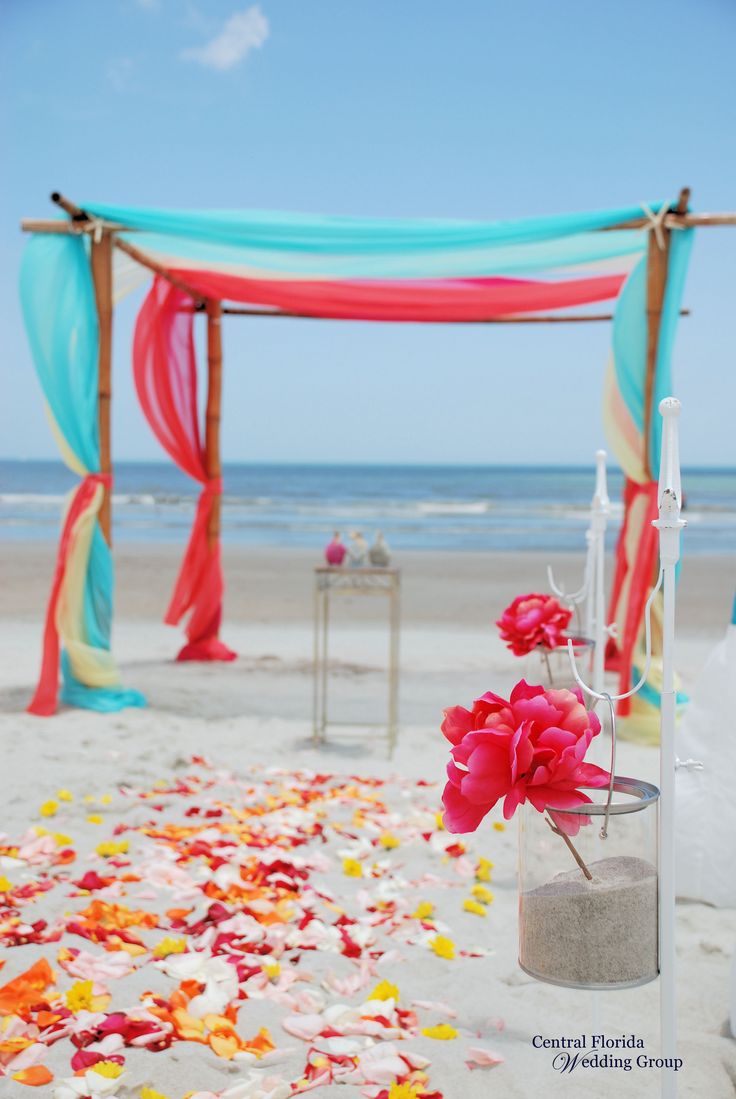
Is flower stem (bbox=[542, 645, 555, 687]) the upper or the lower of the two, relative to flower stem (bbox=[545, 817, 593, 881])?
upper

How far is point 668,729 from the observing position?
48.8 inches

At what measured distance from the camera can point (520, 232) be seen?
13.3ft

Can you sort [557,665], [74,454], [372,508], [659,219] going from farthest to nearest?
[372,508], [74,454], [659,219], [557,665]

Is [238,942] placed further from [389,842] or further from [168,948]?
[389,842]

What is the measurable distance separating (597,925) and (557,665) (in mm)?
1024

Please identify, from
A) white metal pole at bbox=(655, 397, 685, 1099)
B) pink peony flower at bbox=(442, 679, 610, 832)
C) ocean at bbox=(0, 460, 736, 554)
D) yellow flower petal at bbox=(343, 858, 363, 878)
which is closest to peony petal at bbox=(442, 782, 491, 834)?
pink peony flower at bbox=(442, 679, 610, 832)

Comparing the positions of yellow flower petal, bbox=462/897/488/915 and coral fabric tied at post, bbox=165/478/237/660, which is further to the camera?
coral fabric tied at post, bbox=165/478/237/660

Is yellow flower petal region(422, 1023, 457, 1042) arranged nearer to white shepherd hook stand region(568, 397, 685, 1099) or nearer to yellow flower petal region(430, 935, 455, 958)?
yellow flower petal region(430, 935, 455, 958)

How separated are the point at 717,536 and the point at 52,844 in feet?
46.3

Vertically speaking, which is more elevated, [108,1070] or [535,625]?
[535,625]

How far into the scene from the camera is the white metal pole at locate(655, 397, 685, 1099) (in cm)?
123

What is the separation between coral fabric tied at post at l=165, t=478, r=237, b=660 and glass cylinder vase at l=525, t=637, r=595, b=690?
3.72m

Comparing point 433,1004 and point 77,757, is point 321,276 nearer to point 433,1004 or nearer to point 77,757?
point 77,757

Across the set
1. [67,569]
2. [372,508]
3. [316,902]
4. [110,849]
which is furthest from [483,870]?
[372,508]
